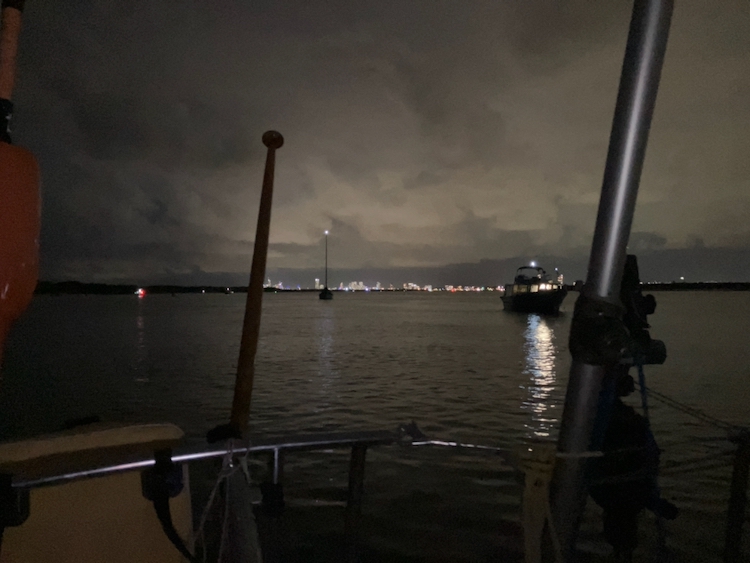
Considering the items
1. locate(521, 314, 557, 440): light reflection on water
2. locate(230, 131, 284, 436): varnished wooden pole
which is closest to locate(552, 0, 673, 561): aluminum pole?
locate(230, 131, 284, 436): varnished wooden pole

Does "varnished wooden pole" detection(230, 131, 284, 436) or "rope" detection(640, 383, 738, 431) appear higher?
"varnished wooden pole" detection(230, 131, 284, 436)

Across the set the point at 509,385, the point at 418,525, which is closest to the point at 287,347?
the point at 509,385

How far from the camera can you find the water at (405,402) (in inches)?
316

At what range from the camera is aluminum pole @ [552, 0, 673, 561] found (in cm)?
223

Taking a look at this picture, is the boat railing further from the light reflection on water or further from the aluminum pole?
the light reflection on water

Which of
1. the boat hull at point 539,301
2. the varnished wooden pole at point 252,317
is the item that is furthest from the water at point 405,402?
the boat hull at point 539,301

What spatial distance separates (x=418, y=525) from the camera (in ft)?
25.4

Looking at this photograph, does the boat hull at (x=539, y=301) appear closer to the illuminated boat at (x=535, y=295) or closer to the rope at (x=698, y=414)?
the illuminated boat at (x=535, y=295)

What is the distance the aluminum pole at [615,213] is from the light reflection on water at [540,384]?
22.1 ft

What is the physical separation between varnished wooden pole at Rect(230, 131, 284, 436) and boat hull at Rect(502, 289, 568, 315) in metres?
72.1

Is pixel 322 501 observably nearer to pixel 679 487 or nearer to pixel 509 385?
pixel 679 487

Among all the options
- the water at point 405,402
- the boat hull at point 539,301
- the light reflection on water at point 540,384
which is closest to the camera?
the water at point 405,402

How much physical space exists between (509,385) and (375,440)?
17.7m

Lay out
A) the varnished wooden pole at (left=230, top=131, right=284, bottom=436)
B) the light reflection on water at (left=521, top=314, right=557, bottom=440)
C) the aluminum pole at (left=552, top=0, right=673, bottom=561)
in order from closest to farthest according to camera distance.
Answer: the aluminum pole at (left=552, top=0, right=673, bottom=561) < the varnished wooden pole at (left=230, top=131, right=284, bottom=436) < the light reflection on water at (left=521, top=314, right=557, bottom=440)
